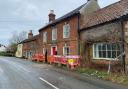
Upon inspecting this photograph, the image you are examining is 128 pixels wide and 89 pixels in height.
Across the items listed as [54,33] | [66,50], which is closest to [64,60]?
[66,50]

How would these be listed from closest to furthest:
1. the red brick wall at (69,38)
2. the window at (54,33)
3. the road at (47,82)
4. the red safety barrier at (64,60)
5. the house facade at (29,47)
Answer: the road at (47,82) < the red safety barrier at (64,60) < the red brick wall at (69,38) < the window at (54,33) < the house facade at (29,47)

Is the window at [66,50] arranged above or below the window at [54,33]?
below

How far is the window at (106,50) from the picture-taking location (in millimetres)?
19966

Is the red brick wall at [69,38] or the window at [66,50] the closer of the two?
the red brick wall at [69,38]

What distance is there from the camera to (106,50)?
850 inches

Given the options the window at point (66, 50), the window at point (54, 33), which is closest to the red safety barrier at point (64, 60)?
the window at point (66, 50)

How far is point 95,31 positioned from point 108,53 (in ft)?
10.7

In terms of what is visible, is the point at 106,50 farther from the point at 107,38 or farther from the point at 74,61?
the point at 74,61

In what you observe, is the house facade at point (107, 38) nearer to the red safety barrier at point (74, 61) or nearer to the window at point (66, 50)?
the red safety barrier at point (74, 61)

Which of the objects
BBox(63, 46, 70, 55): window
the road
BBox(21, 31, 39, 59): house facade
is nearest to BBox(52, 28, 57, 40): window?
BBox(63, 46, 70, 55): window

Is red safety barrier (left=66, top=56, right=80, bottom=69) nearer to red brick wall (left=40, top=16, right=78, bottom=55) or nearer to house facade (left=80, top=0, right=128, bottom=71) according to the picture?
house facade (left=80, top=0, right=128, bottom=71)

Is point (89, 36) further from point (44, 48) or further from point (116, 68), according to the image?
point (44, 48)

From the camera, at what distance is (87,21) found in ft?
92.7

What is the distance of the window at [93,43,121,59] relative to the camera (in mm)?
19966
